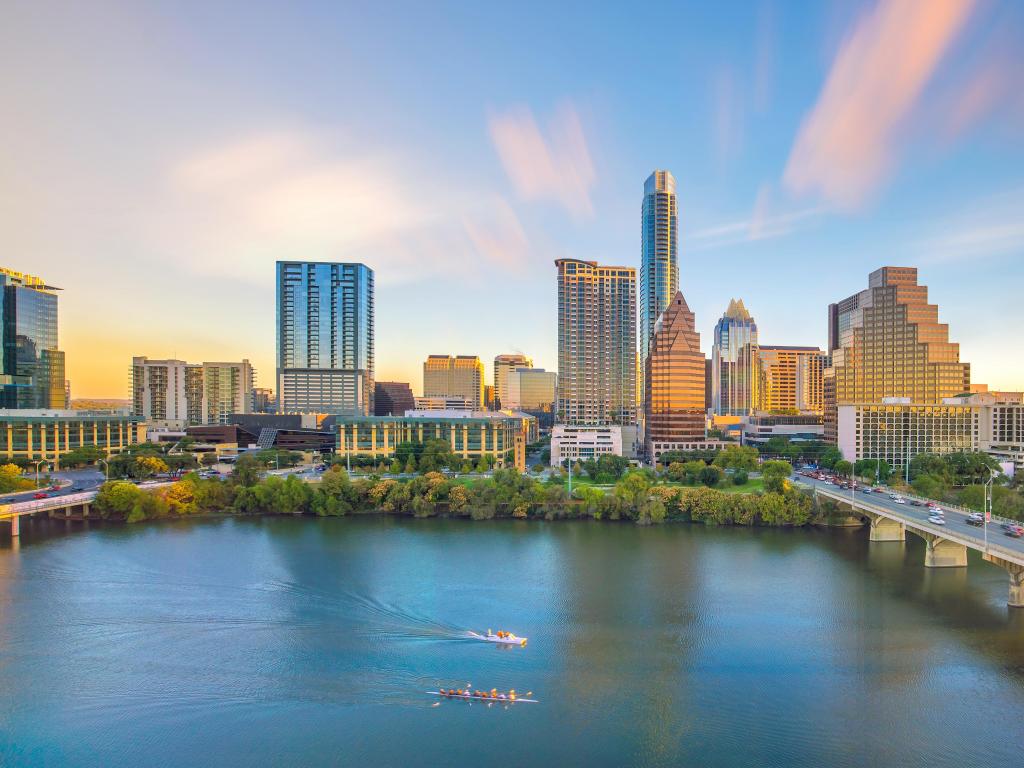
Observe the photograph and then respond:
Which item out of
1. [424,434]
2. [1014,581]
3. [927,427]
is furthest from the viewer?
[424,434]

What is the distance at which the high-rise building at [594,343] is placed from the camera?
246 ft

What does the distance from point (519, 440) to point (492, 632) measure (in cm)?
3784

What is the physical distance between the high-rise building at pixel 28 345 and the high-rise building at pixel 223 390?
29.0m

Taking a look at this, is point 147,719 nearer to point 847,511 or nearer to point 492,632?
point 492,632

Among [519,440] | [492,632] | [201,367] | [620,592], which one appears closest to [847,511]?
[620,592]

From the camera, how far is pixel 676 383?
55.4 metres

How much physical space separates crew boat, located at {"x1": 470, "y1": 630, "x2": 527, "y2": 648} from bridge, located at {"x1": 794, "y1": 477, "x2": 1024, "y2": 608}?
1572 centimetres

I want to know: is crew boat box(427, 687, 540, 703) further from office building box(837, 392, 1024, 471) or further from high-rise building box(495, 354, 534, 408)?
high-rise building box(495, 354, 534, 408)

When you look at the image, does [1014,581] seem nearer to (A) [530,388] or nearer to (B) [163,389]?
(B) [163,389]

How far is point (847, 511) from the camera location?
33.8 metres

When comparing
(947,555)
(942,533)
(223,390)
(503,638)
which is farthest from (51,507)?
(223,390)

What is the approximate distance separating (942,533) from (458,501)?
23394 millimetres

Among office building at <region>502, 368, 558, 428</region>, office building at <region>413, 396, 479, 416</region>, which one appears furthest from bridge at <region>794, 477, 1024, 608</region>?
office building at <region>502, 368, 558, 428</region>

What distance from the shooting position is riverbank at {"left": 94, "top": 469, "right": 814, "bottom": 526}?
33875 millimetres
